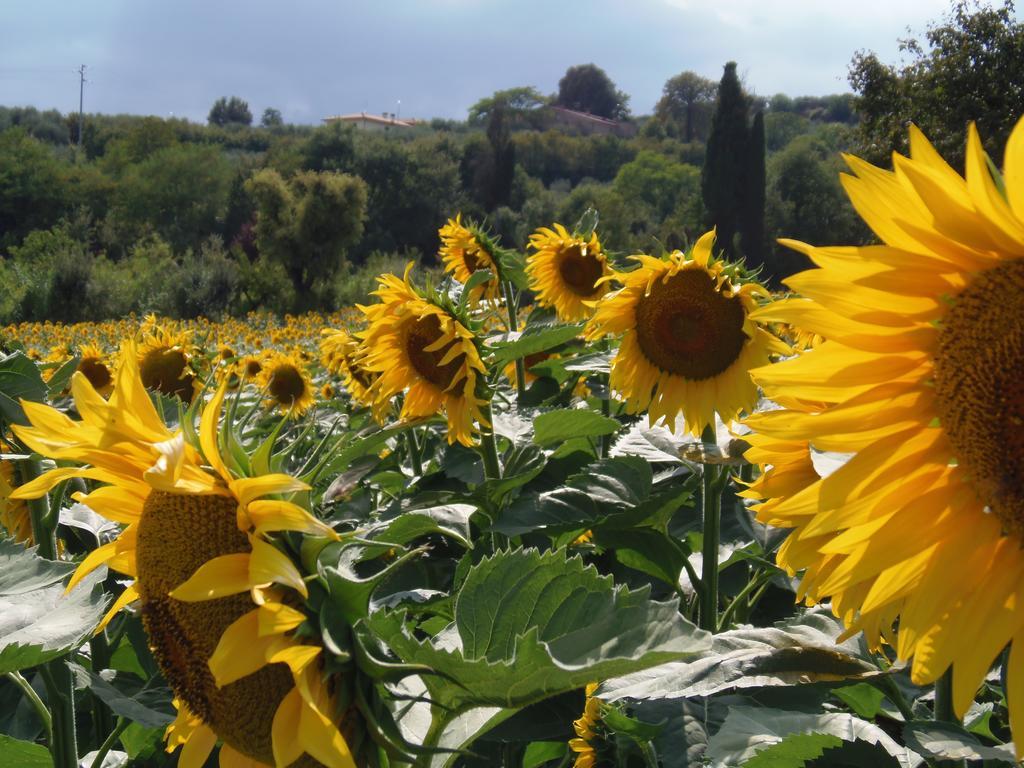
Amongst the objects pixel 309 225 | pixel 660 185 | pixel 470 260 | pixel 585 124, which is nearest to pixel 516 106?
pixel 585 124

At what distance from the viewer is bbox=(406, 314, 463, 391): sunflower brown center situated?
2461 millimetres

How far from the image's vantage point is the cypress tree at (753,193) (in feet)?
127

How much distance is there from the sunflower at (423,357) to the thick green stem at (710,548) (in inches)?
25.4

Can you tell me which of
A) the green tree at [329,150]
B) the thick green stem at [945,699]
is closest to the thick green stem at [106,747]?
the thick green stem at [945,699]

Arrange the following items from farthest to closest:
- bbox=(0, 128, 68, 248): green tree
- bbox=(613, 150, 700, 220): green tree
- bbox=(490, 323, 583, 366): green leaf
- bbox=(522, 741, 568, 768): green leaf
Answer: bbox=(613, 150, 700, 220): green tree
bbox=(0, 128, 68, 248): green tree
bbox=(490, 323, 583, 366): green leaf
bbox=(522, 741, 568, 768): green leaf

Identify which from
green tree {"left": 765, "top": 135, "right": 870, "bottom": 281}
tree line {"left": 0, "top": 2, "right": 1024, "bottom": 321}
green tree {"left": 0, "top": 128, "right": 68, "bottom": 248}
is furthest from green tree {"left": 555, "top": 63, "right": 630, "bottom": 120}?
green tree {"left": 0, "top": 128, "right": 68, "bottom": 248}

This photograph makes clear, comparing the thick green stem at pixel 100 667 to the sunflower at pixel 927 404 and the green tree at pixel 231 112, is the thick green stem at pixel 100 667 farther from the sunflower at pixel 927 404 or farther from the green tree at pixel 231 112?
the green tree at pixel 231 112

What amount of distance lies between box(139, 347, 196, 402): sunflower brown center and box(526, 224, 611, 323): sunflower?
156 cm

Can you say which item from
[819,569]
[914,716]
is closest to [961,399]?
[819,569]

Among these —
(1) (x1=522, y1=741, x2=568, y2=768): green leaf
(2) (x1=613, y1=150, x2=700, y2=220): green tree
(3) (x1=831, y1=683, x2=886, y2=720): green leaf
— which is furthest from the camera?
(2) (x1=613, y1=150, x2=700, y2=220): green tree

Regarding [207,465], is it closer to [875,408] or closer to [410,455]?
[875,408]

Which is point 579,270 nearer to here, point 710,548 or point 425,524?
point 710,548

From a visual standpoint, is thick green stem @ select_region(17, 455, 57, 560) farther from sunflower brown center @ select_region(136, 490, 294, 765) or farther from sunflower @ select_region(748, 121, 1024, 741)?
sunflower @ select_region(748, 121, 1024, 741)

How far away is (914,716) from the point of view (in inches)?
50.2
